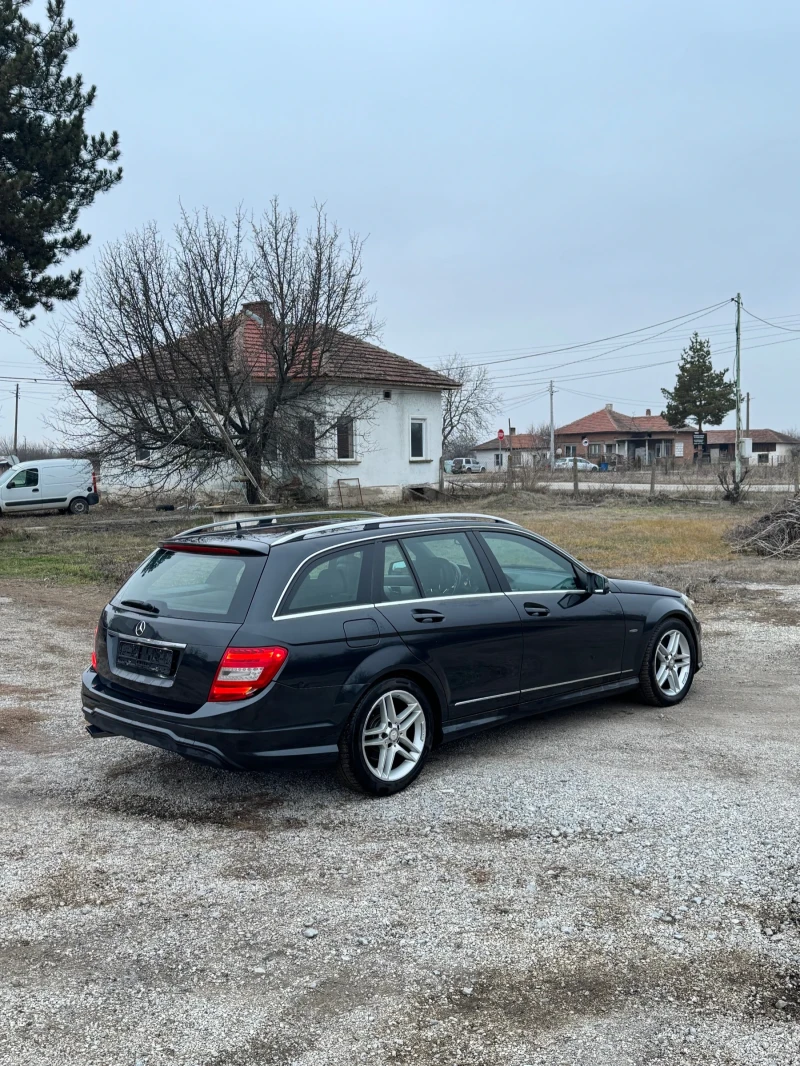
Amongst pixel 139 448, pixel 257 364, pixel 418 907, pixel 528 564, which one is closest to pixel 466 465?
pixel 257 364

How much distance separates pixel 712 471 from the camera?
48.3m

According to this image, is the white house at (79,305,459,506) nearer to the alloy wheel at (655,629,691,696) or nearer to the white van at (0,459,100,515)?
the white van at (0,459,100,515)

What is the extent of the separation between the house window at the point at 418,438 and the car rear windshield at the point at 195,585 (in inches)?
1152

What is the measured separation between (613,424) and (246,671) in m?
91.1

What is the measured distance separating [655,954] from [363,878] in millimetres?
1305

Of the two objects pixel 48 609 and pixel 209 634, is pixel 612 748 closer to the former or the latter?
pixel 209 634

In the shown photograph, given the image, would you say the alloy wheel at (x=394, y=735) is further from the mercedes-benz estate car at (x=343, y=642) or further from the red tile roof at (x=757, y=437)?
the red tile roof at (x=757, y=437)

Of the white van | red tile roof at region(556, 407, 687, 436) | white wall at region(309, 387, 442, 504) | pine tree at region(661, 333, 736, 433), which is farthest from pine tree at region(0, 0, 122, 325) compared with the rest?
red tile roof at region(556, 407, 687, 436)

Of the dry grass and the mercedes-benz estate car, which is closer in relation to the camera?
the mercedes-benz estate car

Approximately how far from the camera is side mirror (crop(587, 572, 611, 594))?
6.62 m

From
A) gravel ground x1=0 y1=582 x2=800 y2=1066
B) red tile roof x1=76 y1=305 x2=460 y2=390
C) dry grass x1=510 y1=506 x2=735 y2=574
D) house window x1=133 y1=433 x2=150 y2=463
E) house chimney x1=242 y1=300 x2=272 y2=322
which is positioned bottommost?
gravel ground x1=0 y1=582 x2=800 y2=1066

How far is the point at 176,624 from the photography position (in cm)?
509

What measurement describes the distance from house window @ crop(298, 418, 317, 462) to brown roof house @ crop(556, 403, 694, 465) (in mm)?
63034

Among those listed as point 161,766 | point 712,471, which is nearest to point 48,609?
point 161,766
